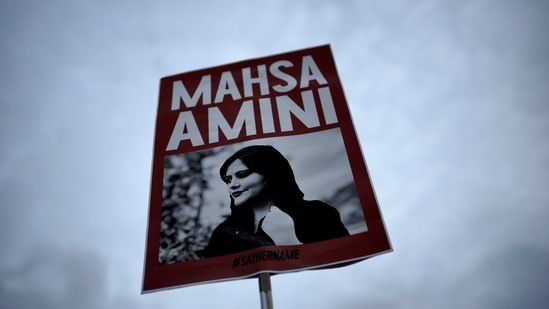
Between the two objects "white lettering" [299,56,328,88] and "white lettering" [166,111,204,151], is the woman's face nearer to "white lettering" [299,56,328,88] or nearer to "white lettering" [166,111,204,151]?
"white lettering" [166,111,204,151]

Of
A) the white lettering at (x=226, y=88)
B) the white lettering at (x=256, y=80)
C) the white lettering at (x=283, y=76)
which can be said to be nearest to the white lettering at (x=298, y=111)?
the white lettering at (x=283, y=76)

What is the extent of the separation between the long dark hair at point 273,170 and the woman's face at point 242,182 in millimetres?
44

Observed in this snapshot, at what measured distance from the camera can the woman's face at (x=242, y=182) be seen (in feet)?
14.5

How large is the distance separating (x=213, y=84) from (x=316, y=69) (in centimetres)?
142

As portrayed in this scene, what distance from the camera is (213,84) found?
5711mm

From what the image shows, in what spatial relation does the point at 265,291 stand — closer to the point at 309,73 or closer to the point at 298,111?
the point at 298,111

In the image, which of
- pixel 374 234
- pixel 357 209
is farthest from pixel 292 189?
pixel 374 234

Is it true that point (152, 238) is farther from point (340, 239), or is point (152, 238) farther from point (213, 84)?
point (213, 84)

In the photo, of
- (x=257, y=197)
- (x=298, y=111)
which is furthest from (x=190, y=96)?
(x=257, y=197)

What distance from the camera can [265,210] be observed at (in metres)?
4.29

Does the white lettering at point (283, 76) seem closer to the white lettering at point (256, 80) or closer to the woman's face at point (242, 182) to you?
the white lettering at point (256, 80)

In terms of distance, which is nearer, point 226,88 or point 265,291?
point 265,291

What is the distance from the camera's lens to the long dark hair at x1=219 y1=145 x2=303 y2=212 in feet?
14.4

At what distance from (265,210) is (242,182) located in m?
0.44
